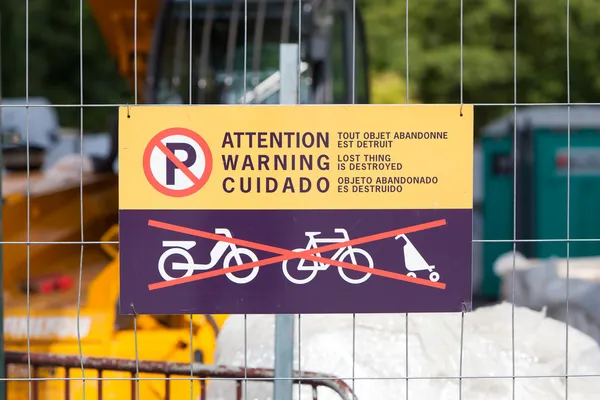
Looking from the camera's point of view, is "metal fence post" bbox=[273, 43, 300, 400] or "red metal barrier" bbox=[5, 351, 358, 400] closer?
"metal fence post" bbox=[273, 43, 300, 400]

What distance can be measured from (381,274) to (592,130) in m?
7.81

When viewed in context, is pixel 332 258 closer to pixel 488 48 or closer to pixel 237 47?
pixel 237 47

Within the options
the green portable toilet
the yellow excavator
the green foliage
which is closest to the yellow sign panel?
the yellow excavator

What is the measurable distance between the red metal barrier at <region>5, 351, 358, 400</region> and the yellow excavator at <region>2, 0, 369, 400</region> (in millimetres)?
113

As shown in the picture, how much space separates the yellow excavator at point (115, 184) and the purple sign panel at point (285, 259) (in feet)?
2.72

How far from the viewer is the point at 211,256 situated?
8.55ft

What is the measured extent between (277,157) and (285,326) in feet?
1.75

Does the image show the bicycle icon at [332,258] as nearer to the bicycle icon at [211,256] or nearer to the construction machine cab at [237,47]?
the bicycle icon at [211,256]

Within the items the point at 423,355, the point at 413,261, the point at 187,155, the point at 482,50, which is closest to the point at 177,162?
the point at 187,155

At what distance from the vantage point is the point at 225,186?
261cm

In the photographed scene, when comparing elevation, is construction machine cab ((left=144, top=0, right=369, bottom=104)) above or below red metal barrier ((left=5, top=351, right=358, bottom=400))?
above

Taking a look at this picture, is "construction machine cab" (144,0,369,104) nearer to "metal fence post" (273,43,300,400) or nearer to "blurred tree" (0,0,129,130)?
"metal fence post" (273,43,300,400)

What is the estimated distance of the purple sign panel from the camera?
2604 millimetres

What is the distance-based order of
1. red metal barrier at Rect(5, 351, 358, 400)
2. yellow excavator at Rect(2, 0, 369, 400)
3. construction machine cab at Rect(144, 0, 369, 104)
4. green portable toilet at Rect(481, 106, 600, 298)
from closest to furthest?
red metal barrier at Rect(5, 351, 358, 400)
yellow excavator at Rect(2, 0, 369, 400)
construction machine cab at Rect(144, 0, 369, 104)
green portable toilet at Rect(481, 106, 600, 298)
